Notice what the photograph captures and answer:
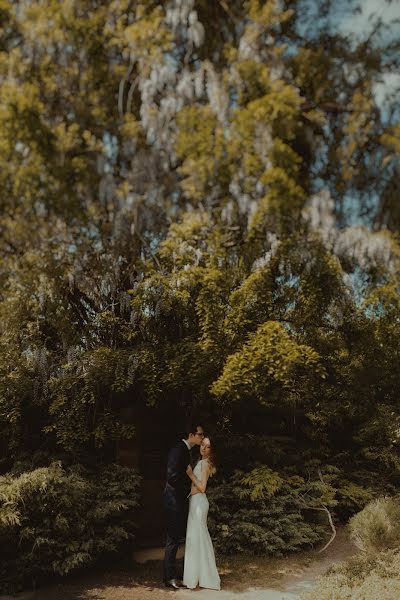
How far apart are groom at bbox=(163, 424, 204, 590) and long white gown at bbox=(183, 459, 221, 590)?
0.37ft

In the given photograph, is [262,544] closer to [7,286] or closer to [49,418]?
[49,418]

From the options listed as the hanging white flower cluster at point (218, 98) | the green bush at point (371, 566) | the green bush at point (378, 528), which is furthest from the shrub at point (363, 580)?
the hanging white flower cluster at point (218, 98)

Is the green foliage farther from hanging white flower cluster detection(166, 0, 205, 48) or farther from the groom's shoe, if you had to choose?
hanging white flower cluster detection(166, 0, 205, 48)

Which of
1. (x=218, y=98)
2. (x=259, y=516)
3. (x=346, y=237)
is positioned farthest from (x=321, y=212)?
(x=259, y=516)

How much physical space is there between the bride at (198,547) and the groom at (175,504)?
0.32 feet

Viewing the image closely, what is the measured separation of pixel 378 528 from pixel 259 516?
198 cm

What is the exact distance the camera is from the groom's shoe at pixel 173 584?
601 centimetres

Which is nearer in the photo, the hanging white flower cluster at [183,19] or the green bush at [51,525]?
the hanging white flower cluster at [183,19]

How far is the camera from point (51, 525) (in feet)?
20.0

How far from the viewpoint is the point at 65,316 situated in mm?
7793

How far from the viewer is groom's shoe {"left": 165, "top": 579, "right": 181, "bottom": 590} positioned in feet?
19.7

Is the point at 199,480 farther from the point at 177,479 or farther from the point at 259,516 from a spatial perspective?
the point at 259,516

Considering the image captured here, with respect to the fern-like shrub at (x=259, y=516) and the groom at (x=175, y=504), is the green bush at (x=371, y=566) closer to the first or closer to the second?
the fern-like shrub at (x=259, y=516)

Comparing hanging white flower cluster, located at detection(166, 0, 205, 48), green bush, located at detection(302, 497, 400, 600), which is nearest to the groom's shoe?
green bush, located at detection(302, 497, 400, 600)
